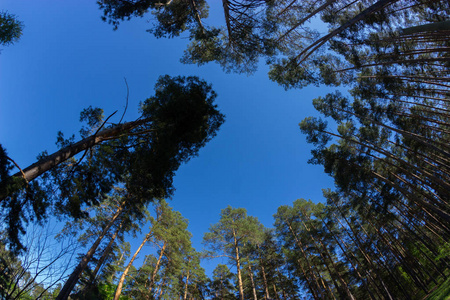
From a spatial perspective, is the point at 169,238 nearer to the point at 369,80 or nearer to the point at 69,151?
the point at 69,151

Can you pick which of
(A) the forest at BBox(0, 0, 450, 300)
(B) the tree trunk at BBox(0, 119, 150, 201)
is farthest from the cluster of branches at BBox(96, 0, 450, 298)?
(B) the tree trunk at BBox(0, 119, 150, 201)

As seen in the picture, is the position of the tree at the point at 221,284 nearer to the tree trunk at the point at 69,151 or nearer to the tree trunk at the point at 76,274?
the tree trunk at the point at 76,274

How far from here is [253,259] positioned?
17109mm

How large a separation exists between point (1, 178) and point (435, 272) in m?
21.9

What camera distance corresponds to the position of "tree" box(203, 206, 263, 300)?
640 inches

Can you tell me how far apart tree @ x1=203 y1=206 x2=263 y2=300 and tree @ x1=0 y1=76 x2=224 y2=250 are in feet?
37.8

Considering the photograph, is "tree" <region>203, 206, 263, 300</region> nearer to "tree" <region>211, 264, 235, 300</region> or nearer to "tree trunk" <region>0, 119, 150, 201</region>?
"tree" <region>211, 264, 235, 300</region>

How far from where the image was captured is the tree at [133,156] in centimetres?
438

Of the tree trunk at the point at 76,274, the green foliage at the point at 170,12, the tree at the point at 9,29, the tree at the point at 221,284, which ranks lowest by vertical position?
the tree trunk at the point at 76,274

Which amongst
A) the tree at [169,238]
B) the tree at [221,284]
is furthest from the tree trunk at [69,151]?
the tree at [221,284]

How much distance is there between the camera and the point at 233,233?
17.2m

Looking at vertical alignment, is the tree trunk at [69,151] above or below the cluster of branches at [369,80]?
below

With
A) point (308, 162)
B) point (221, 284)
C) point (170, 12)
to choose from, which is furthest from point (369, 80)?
point (221, 284)

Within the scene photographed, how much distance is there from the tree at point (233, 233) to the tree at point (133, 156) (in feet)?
37.8
